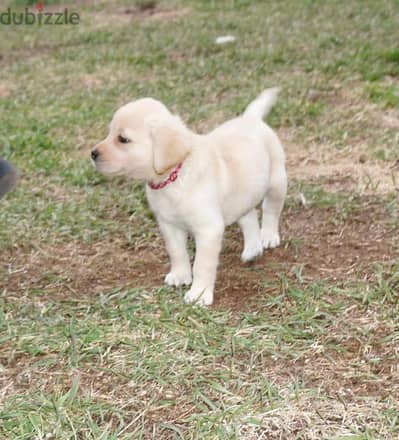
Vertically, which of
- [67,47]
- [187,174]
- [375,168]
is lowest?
[67,47]

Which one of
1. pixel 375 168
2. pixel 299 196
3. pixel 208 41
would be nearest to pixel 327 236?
pixel 299 196

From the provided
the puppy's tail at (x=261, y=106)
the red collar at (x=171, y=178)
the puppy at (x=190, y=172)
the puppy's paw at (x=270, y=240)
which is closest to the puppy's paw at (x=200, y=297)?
the puppy at (x=190, y=172)

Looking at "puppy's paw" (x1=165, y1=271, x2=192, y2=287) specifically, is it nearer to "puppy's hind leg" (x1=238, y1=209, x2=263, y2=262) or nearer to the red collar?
"puppy's hind leg" (x1=238, y1=209, x2=263, y2=262)

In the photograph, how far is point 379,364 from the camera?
3.28m

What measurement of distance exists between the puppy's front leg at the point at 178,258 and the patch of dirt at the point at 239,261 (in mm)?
91

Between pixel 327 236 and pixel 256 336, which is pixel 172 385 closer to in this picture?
pixel 256 336

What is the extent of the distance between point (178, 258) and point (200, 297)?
0.97 ft

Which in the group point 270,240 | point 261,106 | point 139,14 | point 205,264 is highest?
point 261,106

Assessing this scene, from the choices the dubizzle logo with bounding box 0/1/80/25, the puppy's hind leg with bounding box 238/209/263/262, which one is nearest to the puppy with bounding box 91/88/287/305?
the puppy's hind leg with bounding box 238/209/263/262

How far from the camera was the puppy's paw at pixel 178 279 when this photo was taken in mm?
Answer: 4066

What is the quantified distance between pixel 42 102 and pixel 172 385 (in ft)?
16.0

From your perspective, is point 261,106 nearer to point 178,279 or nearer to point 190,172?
point 190,172

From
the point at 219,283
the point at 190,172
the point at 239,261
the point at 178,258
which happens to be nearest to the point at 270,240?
the point at 239,261

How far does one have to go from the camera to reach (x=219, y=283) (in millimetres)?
4102
